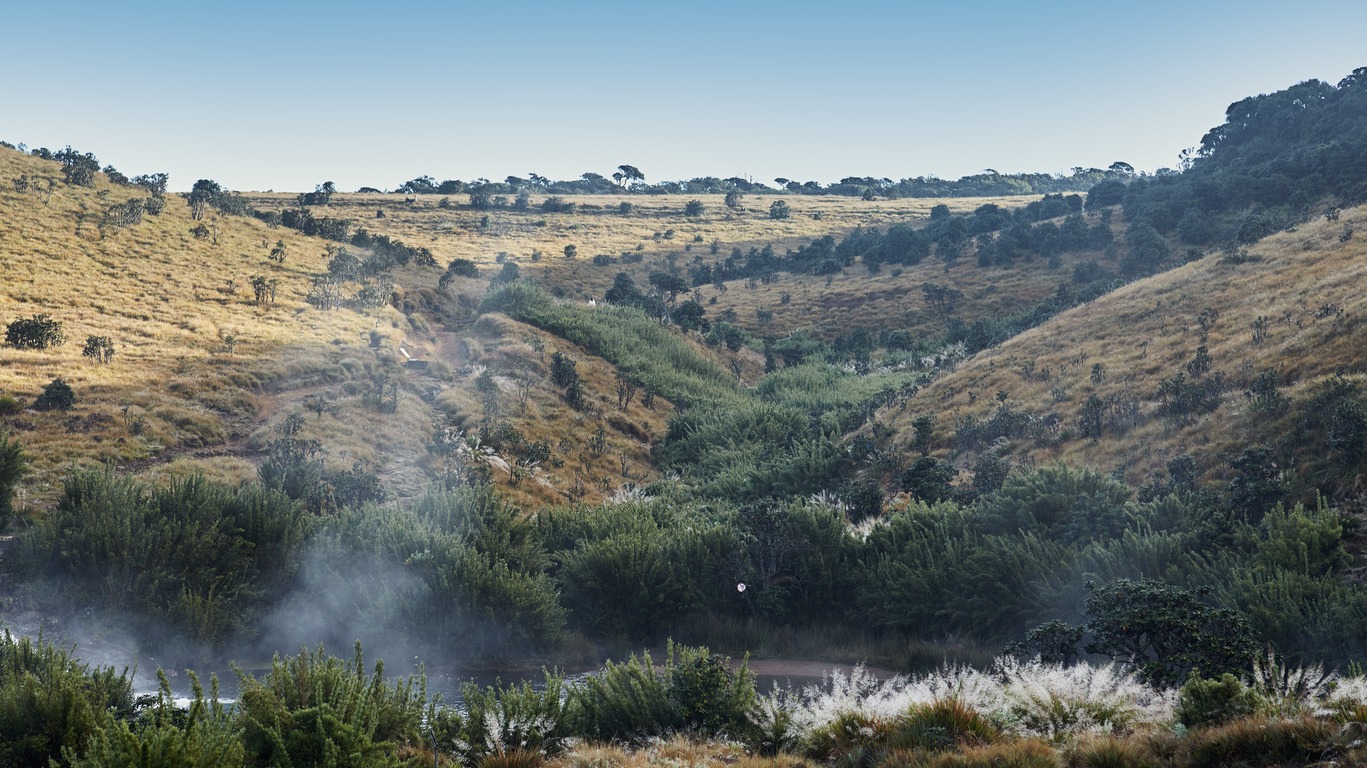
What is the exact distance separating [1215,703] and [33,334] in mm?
42274

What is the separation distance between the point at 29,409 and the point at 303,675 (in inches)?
1081

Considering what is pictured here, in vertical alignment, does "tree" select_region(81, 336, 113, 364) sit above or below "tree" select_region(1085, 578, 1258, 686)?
above

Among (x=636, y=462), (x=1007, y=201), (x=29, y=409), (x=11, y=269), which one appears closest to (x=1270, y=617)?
(x=636, y=462)

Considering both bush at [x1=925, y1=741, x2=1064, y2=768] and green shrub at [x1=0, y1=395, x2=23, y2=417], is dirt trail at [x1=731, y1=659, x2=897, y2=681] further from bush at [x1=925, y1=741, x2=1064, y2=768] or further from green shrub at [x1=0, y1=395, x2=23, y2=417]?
green shrub at [x1=0, y1=395, x2=23, y2=417]

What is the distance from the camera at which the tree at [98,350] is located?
36.3 meters

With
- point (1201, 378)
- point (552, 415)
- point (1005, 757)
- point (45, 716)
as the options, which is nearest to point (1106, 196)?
point (1201, 378)

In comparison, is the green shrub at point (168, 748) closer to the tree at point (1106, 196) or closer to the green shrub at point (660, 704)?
the green shrub at point (660, 704)

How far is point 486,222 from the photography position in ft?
334

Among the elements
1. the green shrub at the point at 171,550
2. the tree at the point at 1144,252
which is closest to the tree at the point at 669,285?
the tree at the point at 1144,252

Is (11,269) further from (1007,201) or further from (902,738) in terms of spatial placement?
(1007,201)

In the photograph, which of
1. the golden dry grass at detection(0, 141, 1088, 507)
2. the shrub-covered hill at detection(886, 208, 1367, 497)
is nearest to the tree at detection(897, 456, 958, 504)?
the shrub-covered hill at detection(886, 208, 1367, 497)

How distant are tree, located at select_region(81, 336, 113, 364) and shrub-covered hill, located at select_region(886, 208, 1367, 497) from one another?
33479 mm

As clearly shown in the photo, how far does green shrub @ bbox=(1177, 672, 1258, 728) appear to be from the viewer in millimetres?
9078

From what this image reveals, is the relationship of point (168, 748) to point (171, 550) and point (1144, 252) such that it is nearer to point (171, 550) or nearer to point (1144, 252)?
point (171, 550)
